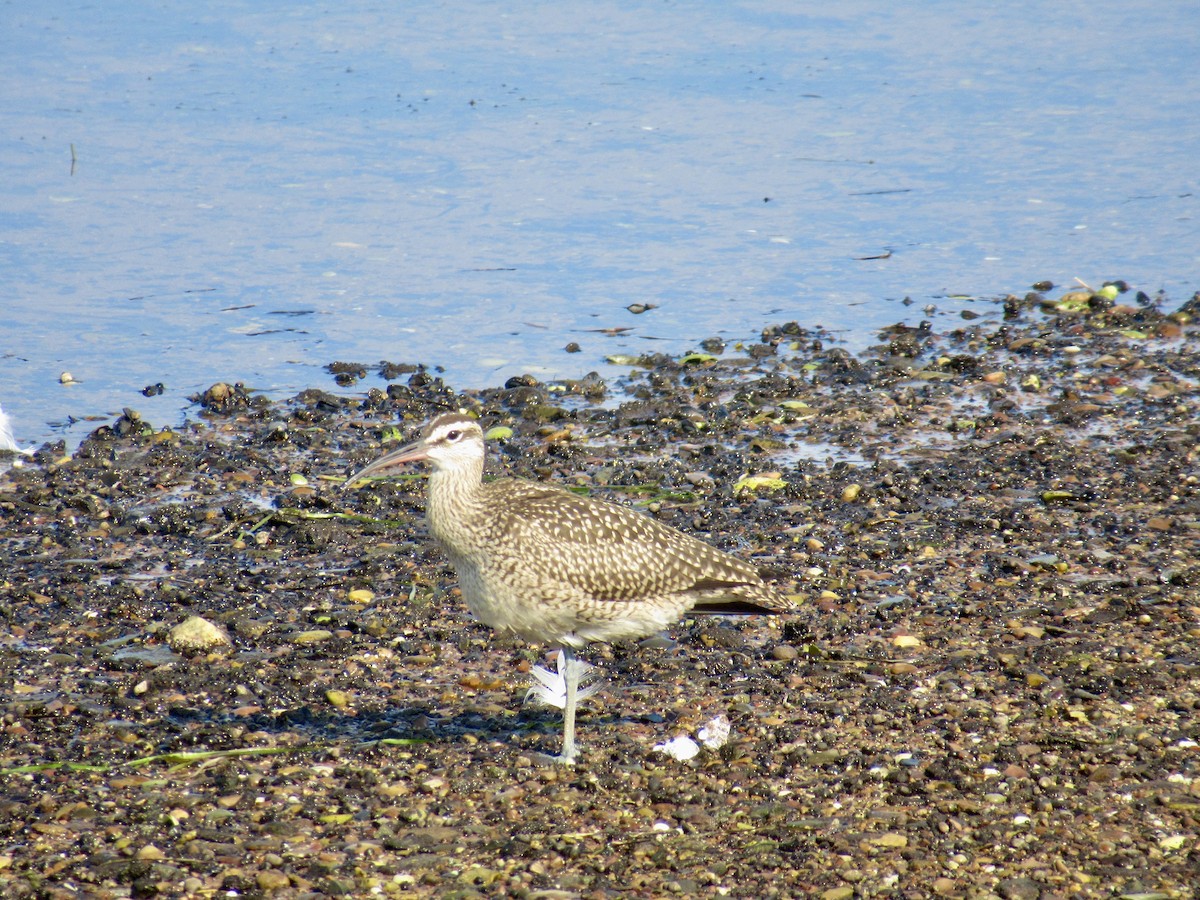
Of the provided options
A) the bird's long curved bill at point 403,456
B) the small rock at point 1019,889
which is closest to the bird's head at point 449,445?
the bird's long curved bill at point 403,456

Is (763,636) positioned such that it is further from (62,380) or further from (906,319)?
(62,380)

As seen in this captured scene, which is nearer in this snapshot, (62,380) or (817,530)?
(817,530)

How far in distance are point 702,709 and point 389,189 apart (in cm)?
1052

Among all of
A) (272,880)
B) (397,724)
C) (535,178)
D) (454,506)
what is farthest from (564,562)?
(535,178)

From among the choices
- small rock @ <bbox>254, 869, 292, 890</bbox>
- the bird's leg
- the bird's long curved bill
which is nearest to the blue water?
the bird's long curved bill

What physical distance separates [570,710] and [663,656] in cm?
121

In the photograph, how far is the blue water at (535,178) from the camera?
14.1m

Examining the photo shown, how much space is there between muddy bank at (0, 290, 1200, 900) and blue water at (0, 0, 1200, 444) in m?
1.39

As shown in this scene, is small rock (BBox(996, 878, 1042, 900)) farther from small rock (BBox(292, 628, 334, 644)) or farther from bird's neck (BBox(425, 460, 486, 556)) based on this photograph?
small rock (BBox(292, 628, 334, 644))

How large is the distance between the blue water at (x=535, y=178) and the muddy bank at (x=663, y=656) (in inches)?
54.5

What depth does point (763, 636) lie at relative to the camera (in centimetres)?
890

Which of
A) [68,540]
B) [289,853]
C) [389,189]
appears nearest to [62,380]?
[68,540]

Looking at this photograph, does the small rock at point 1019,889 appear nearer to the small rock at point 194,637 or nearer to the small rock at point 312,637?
the small rock at point 312,637

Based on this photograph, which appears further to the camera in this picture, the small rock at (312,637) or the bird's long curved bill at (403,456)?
the small rock at (312,637)
